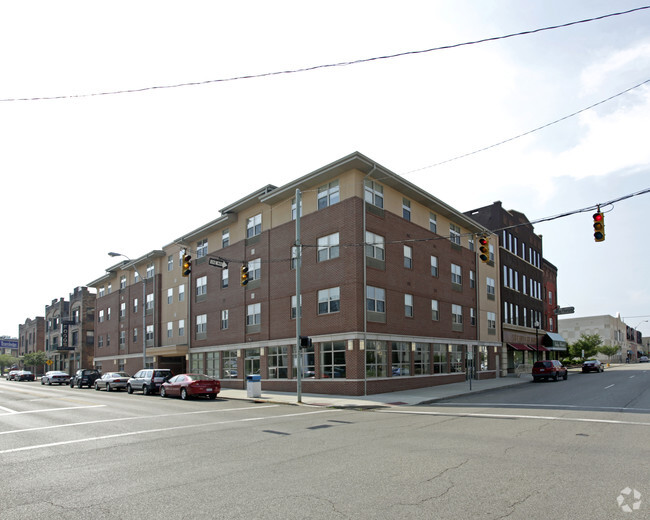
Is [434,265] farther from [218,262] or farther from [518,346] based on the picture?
[518,346]

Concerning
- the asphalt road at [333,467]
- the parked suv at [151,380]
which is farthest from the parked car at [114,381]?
the asphalt road at [333,467]

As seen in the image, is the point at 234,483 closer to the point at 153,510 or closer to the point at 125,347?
the point at 153,510

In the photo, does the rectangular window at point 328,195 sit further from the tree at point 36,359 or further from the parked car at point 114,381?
the tree at point 36,359

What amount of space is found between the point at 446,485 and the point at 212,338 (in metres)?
32.2

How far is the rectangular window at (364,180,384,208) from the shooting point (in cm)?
2794

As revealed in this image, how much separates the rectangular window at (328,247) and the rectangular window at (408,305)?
600cm

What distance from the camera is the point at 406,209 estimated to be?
31906 mm

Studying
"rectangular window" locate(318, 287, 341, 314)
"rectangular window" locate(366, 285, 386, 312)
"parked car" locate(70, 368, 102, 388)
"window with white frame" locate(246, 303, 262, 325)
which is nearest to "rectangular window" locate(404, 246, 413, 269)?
"rectangular window" locate(366, 285, 386, 312)

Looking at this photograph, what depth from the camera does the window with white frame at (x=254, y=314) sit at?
32.7m

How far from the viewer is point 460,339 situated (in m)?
36.8

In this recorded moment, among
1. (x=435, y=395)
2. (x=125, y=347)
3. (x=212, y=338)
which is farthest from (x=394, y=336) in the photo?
(x=125, y=347)

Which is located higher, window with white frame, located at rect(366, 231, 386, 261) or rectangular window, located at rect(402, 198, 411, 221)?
rectangular window, located at rect(402, 198, 411, 221)

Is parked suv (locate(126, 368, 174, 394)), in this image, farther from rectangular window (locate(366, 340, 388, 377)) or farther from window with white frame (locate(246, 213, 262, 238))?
rectangular window (locate(366, 340, 388, 377))

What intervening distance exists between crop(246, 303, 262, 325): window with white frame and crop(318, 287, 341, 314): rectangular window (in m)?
6.19
